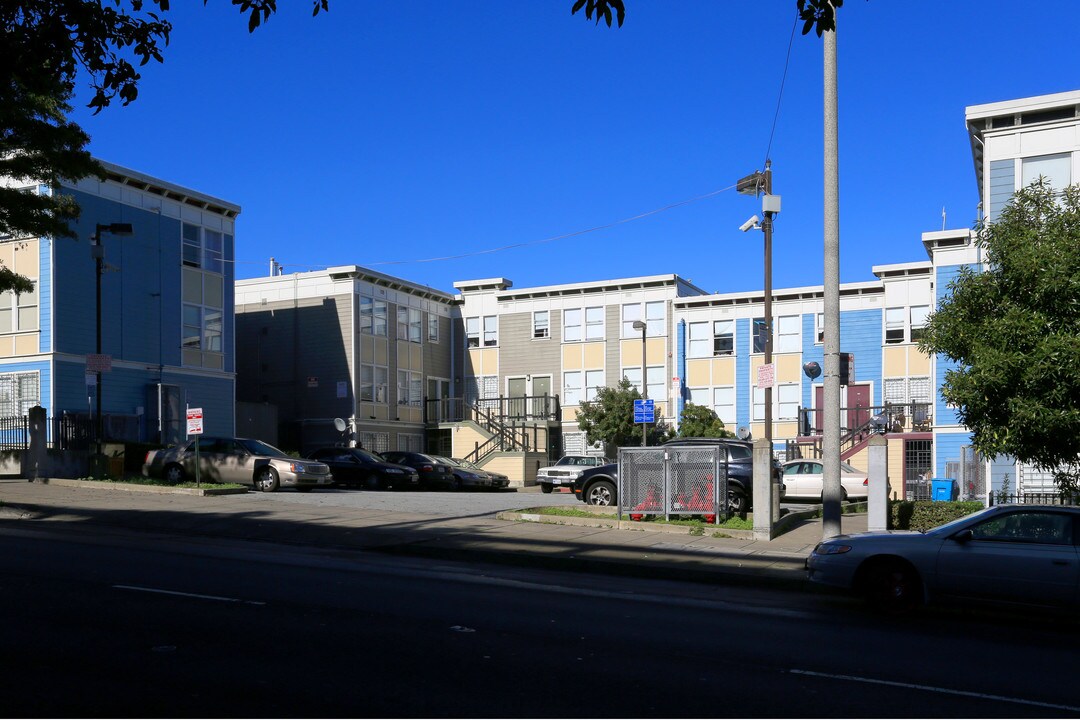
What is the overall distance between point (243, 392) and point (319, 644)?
41246 mm

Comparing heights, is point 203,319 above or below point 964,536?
above

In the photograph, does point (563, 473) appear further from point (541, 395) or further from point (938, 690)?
point (938, 690)

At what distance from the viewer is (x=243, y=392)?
48.2 meters

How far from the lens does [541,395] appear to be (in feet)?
164

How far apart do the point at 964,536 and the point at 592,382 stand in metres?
37.9

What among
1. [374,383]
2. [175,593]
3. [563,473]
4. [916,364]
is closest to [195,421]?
[175,593]

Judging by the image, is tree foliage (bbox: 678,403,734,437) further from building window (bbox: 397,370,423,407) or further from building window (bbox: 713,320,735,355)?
building window (bbox: 397,370,423,407)

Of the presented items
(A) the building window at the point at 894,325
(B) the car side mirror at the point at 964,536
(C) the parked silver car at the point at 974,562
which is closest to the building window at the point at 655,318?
(A) the building window at the point at 894,325

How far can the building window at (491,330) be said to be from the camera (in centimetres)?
5222

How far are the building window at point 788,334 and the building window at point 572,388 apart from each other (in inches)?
373

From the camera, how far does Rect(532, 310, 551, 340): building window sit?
5100 cm

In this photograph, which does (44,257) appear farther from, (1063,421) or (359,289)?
(1063,421)

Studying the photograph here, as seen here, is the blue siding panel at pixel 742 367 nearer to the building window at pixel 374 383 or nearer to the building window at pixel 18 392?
the building window at pixel 374 383

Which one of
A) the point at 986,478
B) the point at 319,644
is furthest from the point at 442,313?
the point at 319,644
